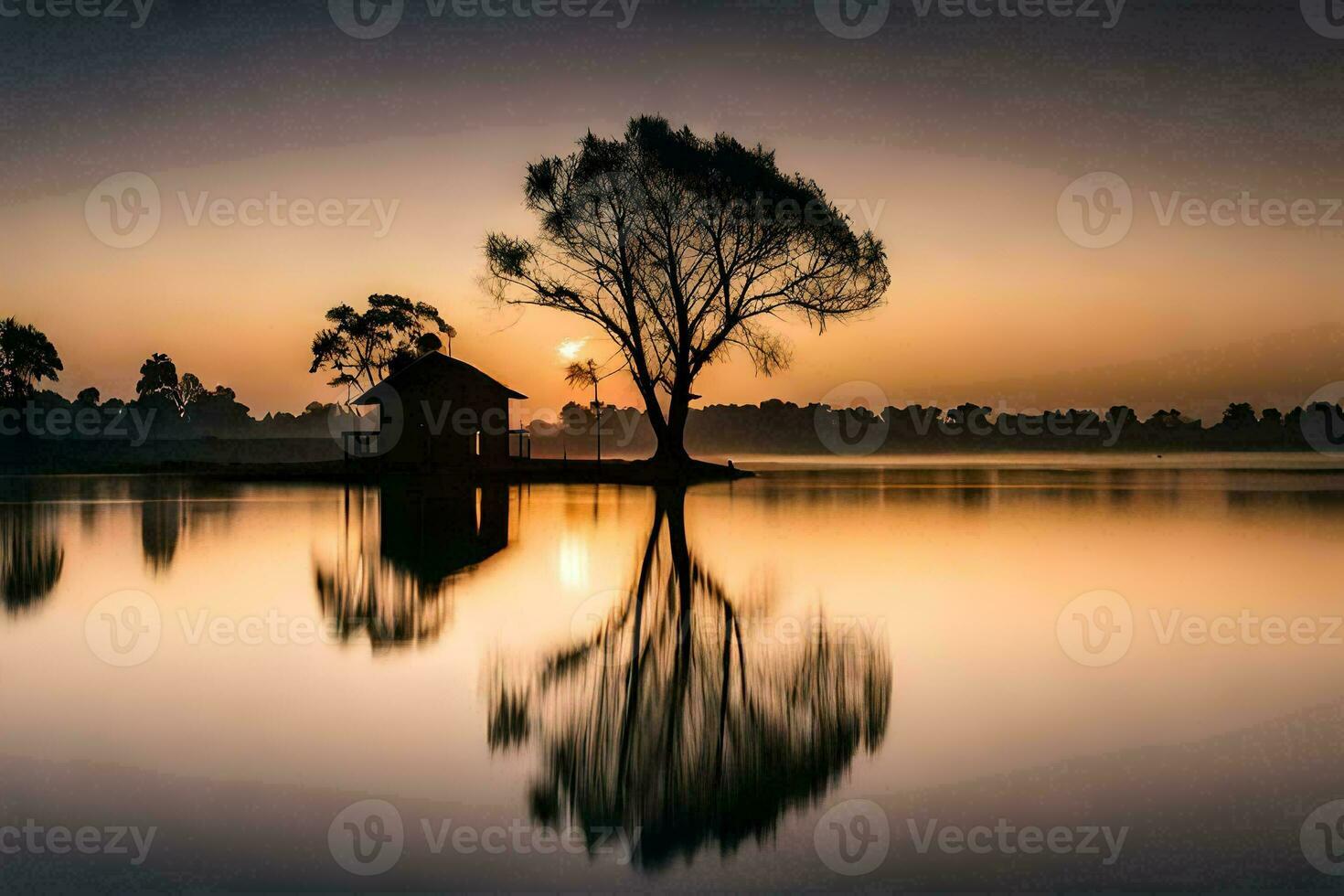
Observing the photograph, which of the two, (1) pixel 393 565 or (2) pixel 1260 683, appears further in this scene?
(1) pixel 393 565

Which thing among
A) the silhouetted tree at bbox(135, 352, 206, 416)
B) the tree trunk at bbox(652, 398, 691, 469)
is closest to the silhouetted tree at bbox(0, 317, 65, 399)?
the silhouetted tree at bbox(135, 352, 206, 416)

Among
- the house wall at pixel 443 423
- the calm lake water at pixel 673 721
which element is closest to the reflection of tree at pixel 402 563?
the calm lake water at pixel 673 721

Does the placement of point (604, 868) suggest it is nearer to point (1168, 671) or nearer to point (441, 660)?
point (441, 660)

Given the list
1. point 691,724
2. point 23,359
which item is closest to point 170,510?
point 691,724

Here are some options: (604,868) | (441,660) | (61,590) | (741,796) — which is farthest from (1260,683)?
(61,590)

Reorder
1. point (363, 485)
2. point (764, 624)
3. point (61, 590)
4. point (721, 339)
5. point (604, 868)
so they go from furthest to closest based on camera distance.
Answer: point (721, 339) < point (363, 485) < point (61, 590) < point (764, 624) < point (604, 868)

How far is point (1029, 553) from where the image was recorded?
47.9ft

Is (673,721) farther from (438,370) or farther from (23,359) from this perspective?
(23,359)

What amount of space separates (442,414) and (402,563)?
35.6 meters

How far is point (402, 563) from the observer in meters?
13.5

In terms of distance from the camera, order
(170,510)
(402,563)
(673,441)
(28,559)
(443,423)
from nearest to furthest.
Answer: (402,563) < (28,559) < (170,510) < (673,441) < (443,423)

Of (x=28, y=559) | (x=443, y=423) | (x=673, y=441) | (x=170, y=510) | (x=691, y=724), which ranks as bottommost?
(x=691, y=724)

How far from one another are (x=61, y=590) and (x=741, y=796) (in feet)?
32.4

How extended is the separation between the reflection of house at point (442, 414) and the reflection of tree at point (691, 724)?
40.7m
